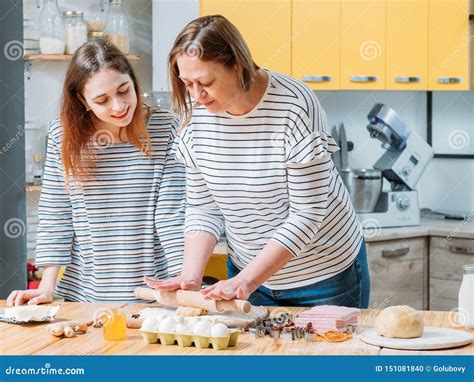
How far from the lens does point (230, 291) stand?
1.69 meters

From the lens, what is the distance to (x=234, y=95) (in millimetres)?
1765

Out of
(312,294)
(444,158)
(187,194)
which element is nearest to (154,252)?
(187,194)

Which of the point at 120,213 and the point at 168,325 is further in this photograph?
the point at 120,213

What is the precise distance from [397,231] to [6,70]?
1549 mm

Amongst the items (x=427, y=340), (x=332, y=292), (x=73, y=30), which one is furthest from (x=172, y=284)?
(x=73, y=30)

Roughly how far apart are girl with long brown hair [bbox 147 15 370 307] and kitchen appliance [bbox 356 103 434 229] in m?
→ 1.55
